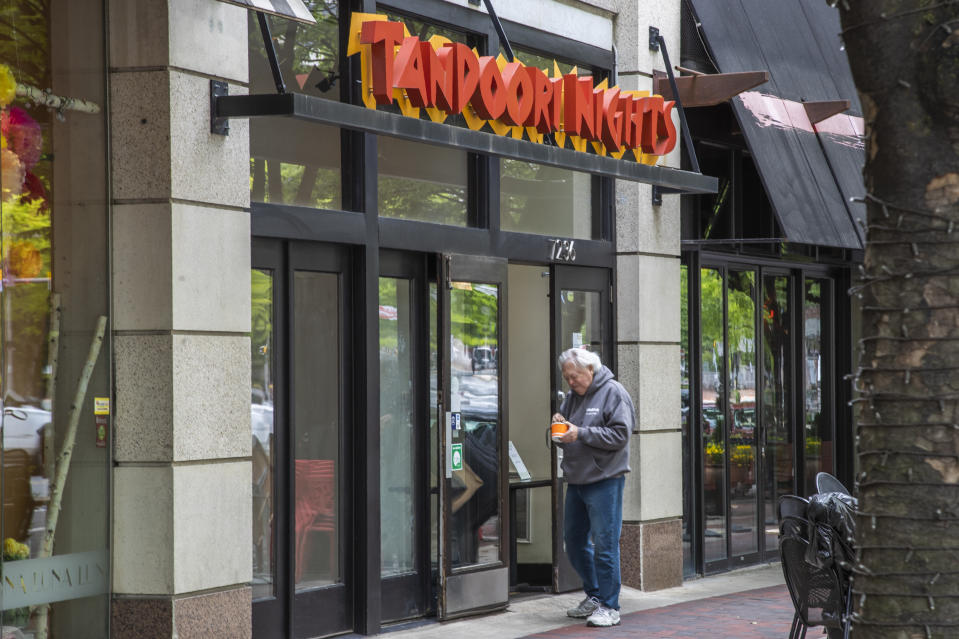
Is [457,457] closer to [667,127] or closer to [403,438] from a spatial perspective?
[403,438]

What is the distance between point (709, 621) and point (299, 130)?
4.23 m

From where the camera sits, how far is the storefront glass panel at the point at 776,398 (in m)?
12.8

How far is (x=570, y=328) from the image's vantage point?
34.6 ft

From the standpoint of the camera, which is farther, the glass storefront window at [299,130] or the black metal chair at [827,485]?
the glass storefront window at [299,130]

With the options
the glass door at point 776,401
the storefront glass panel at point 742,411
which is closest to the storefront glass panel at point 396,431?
the storefront glass panel at point 742,411

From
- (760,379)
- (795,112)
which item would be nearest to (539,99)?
(795,112)

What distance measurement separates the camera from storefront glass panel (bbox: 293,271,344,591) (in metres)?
8.22

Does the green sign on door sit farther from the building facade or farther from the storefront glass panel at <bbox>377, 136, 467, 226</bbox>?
the storefront glass panel at <bbox>377, 136, 467, 226</bbox>

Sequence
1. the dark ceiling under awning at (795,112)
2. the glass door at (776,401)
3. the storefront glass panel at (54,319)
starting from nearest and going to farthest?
the storefront glass panel at (54,319), the dark ceiling under awning at (795,112), the glass door at (776,401)

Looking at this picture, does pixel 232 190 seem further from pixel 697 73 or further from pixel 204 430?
pixel 697 73

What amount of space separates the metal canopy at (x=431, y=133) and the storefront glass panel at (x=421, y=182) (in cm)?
91

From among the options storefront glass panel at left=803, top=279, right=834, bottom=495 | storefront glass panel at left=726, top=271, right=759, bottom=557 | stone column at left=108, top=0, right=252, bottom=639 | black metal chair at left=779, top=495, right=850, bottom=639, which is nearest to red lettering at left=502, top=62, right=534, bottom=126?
stone column at left=108, top=0, right=252, bottom=639

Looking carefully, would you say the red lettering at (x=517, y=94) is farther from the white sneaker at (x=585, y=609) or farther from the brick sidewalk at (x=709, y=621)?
the brick sidewalk at (x=709, y=621)

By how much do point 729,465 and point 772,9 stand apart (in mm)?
4122
